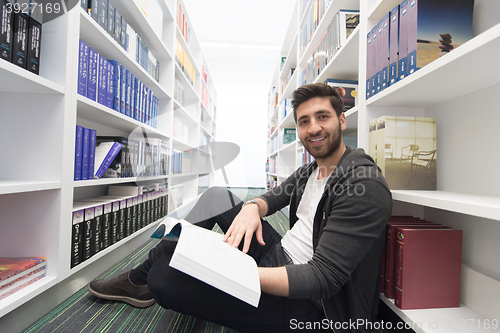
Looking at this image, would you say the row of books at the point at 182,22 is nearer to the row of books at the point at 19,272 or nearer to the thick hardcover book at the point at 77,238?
the thick hardcover book at the point at 77,238

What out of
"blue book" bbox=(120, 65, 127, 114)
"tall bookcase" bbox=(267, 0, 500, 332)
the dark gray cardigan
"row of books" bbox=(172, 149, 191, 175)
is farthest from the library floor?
"row of books" bbox=(172, 149, 191, 175)

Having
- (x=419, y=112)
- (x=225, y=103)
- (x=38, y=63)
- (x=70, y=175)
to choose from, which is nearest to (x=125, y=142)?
(x=70, y=175)

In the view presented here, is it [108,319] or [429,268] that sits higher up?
[429,268]

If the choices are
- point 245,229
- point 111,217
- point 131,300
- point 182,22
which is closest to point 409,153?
point 245,229

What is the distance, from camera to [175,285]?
60cm

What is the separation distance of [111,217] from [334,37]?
1.65 metres

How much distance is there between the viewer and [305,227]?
2.73ft

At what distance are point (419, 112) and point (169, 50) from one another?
6.53 feet

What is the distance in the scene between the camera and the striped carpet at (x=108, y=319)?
0.81 metres

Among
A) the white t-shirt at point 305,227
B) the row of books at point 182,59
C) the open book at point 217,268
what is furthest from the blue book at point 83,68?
the row of books at point 182,59

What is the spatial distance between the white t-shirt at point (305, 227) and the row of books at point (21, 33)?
44.1 inches

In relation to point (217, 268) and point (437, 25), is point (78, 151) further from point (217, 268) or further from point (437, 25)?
point (437, 25)

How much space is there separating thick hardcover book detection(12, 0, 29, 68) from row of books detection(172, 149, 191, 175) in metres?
1.52

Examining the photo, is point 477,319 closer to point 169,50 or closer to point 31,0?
point 31,0
